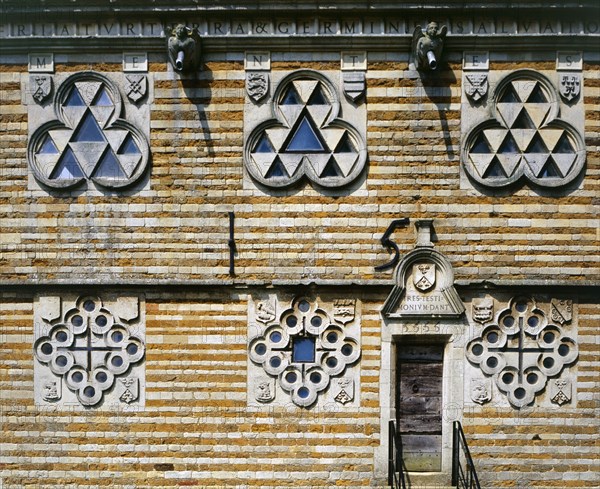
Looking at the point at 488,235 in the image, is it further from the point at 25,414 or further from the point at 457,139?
the point at 25,414

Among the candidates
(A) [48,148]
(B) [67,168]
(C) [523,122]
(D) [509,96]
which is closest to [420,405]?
(C) [523,122]

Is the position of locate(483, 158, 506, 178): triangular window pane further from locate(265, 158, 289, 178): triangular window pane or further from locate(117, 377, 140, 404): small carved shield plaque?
locate(117, 377, 140, 404): small carved shield plaque

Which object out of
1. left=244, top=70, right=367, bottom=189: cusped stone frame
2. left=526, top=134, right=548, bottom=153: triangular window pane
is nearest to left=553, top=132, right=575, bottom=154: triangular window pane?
left=526, top=134, right=548, bottom=153: triangular window pane

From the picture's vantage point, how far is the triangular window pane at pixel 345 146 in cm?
943

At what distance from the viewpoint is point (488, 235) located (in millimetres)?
9289

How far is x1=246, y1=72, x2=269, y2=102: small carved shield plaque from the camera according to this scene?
9.41m

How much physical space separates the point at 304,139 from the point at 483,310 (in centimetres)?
327

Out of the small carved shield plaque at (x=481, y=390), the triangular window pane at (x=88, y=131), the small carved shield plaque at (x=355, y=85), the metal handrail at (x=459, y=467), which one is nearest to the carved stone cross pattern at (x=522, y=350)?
the small carved shield plaque at (x=481, y=390)

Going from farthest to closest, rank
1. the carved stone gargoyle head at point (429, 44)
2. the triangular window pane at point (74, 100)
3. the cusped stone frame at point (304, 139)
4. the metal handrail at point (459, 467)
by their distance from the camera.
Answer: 1. the triangular window pane at point (74, 100)
2. the cusped stone frame at point (304, 139)
3. the metal handrail at point (459, 467)
4. the carved stone gargoyle head at point (429, 44)

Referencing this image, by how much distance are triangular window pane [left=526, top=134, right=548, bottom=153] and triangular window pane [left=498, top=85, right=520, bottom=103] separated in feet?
1.86

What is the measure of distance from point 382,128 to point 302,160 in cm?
114

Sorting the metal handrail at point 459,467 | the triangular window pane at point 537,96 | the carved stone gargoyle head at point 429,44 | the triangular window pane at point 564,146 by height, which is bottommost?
the metal handrail at point 459,467

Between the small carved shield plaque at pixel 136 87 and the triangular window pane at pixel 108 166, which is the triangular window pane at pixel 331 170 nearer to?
the small carved shield plaque at pixel 136 87

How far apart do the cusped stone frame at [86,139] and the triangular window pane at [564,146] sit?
17.9ft
